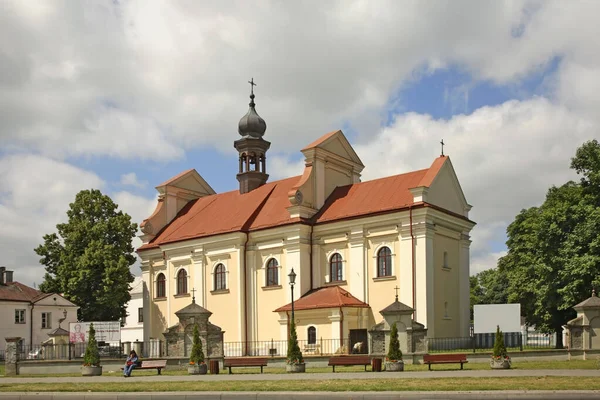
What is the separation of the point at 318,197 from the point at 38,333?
96.5 ft

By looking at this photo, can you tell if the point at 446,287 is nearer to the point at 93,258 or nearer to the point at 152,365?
the point at 152,365

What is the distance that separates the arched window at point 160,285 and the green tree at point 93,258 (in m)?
4.22

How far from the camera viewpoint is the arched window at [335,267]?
39.2 metres

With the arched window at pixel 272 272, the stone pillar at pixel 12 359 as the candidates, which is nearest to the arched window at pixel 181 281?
the arched window at pixel 272 272

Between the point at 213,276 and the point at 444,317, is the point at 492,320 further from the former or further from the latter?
the point at 213,276

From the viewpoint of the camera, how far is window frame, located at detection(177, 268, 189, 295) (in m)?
45.9

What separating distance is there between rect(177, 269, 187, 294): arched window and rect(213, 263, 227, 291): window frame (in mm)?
2978

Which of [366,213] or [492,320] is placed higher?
[366,213]

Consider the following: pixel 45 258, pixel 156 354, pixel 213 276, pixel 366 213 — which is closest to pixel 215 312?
pixel 213 276

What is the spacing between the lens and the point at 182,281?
46156 mm

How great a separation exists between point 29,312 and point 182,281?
58.0ft

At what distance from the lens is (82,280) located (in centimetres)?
5062

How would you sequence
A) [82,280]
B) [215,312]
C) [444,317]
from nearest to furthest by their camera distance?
[444,317] < [215,312] < [82,280]

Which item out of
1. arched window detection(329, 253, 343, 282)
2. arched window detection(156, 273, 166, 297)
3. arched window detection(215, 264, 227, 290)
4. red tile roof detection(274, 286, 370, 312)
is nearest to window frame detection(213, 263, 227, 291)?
arched window detection(215, 264, 227, 290)
